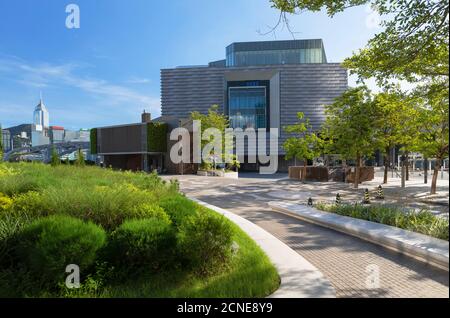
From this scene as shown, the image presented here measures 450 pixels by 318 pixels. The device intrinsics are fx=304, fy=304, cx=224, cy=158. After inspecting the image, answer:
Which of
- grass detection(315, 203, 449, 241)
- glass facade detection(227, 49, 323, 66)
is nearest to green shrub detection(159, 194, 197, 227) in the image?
grass detection(315, 203, 449, 241)

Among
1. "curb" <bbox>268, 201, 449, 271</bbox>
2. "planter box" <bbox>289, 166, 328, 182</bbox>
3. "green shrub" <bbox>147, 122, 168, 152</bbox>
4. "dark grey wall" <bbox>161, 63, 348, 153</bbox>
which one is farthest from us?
"dark grey wall" <bbox>161, 63, 348, 153</bbox>

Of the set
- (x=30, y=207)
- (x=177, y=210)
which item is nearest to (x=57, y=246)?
(x=30, y=207)

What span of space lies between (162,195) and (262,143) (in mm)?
54478

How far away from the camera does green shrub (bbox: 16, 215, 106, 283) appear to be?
4824 millimetres

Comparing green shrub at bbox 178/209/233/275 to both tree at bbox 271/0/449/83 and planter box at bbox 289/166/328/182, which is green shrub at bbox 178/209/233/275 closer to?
tree at bbox 271/0/449/83

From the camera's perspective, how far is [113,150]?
55125 mm

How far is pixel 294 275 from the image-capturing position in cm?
535

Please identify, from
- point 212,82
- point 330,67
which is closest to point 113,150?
point 212,82

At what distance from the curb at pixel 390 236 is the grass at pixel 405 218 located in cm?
35

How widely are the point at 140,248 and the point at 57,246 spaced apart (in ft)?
4.28

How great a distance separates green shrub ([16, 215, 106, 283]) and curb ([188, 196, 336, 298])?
10.2 ft

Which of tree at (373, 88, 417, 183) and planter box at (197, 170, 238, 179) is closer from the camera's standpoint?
tree at (373, 88, 417, 183)

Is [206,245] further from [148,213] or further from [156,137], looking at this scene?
[156,137]

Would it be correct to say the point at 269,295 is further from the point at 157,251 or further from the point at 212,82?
the point at 212,82
